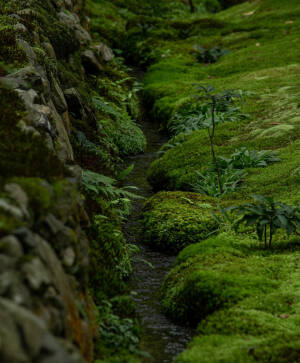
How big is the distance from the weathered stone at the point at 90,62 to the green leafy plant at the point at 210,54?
7651mm

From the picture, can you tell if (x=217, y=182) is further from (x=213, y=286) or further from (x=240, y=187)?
(x=213, y=286)

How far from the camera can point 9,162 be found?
12.4 feet

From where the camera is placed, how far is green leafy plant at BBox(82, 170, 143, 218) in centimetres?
682

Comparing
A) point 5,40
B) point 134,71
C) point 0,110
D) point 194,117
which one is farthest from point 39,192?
point 134,71

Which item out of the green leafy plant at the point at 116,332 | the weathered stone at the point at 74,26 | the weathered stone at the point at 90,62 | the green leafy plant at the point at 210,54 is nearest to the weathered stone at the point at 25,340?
the green leafy plant at the point at 116,332

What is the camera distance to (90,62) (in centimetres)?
1459

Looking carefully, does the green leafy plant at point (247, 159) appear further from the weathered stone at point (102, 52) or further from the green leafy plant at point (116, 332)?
the weathered stone at point (102, 52)

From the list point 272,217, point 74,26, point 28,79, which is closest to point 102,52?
point 74,26

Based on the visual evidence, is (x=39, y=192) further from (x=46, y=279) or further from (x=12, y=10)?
(x=12, y=10)

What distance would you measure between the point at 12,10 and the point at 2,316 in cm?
792

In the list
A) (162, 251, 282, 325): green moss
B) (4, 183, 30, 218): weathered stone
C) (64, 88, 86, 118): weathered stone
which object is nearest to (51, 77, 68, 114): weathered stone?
(64, 88, 86, 118): weathered stone

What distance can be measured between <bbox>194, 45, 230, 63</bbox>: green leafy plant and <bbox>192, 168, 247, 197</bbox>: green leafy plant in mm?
12648

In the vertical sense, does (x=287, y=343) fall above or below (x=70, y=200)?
below

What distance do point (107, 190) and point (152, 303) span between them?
237 cm
